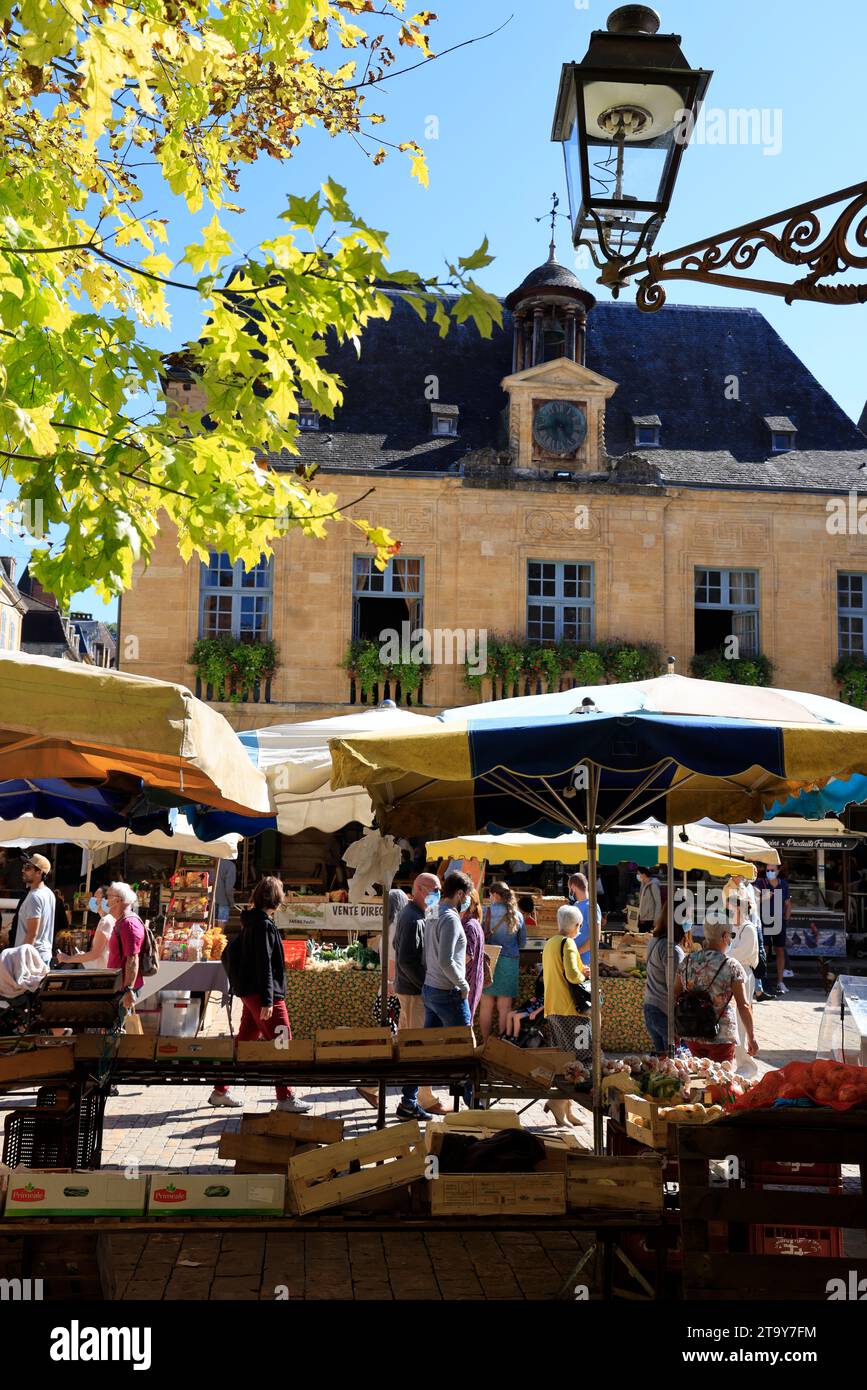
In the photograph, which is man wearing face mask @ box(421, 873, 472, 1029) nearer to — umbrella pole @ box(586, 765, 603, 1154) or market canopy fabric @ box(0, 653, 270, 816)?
umbrella pole @ box(586, 765, 603, 1154)

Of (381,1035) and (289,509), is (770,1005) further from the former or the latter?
(289,509)

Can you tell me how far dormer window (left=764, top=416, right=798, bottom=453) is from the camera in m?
26.3

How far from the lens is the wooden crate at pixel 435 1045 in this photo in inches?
271

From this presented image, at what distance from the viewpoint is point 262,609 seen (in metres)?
23.8

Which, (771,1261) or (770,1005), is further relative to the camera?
(770,1005)

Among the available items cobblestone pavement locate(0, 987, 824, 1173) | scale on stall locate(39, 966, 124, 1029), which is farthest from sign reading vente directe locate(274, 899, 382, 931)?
scale on stall locate(39, 966, 124, 1029)

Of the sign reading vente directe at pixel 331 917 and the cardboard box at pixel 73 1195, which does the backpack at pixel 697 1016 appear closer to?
the cardboard box at pixel 73 1195

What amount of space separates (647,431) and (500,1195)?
2302 cm

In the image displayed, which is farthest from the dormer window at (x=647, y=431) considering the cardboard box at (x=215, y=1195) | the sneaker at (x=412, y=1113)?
the cardboard box at (x=215, y=1195)

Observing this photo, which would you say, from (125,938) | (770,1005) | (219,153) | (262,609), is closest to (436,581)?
(262,609)

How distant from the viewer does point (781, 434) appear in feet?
86.6

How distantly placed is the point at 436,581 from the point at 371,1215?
19713 mm

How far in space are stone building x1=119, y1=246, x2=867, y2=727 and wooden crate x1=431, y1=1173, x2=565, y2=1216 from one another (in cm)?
1836
